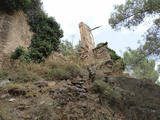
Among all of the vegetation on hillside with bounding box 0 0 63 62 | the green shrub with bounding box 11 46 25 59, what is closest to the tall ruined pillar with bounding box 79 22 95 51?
the vegetation on hillside with bounding box 0 0 63 62

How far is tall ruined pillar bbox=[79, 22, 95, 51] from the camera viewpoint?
825 centimetres

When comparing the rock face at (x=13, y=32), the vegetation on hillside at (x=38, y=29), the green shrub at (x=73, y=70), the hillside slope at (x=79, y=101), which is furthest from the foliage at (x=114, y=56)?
the rock face at (x=13, y=32)

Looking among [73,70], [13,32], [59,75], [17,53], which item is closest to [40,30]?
[13,32]

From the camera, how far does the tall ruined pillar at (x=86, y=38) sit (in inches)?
325

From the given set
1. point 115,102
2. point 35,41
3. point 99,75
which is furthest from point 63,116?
point 35,41

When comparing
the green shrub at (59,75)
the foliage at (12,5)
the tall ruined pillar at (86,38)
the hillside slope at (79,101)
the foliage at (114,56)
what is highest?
the foliage at (12,5)

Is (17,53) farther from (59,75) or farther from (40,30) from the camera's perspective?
(59,75)

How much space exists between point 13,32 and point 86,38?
4.64 metres

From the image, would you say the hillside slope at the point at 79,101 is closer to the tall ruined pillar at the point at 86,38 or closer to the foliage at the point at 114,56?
the tall ruined pillar at the point at 86,38

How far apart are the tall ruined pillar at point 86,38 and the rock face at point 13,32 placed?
3.48m

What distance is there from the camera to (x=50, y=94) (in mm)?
3086

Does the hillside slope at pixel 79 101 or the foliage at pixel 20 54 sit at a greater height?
the foliage at pixel 20 54

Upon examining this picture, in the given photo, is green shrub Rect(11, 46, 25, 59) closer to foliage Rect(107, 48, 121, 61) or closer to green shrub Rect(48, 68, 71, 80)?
green shrub Rect(48, 68, 71, 80)

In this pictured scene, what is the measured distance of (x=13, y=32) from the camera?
7215 millimetres
